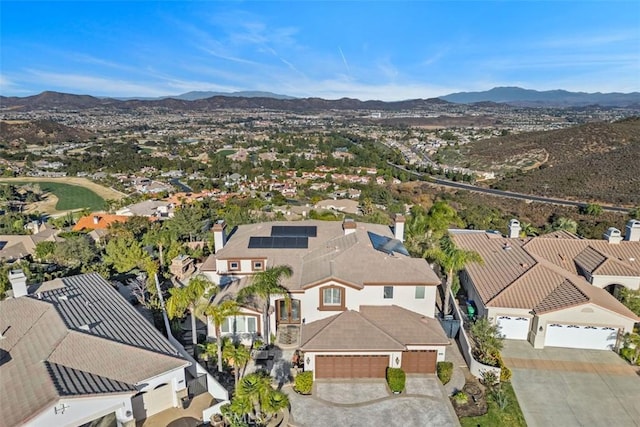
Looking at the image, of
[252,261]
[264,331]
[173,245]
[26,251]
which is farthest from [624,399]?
[26,251]

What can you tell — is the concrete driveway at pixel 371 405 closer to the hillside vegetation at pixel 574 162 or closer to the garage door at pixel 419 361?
the garage door at pixel 419 361

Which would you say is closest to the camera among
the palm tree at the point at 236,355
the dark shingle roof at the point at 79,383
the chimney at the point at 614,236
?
the dark shingle roof at the point at 79,383

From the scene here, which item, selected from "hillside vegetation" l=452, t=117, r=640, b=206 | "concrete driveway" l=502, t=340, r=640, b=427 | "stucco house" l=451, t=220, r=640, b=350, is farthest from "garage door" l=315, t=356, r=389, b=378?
"hillside vegetation" l=452, t=117, r=640, b=206

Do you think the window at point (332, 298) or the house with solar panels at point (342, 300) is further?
the window at point (332, 298)

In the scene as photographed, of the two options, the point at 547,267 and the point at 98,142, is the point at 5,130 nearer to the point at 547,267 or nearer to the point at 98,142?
the point at 98,142

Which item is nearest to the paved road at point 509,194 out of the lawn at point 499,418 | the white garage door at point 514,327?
the white garage door at point 514,327

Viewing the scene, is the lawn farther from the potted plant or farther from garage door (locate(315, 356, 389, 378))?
garage door (locate(315, 356, 389, 378))
